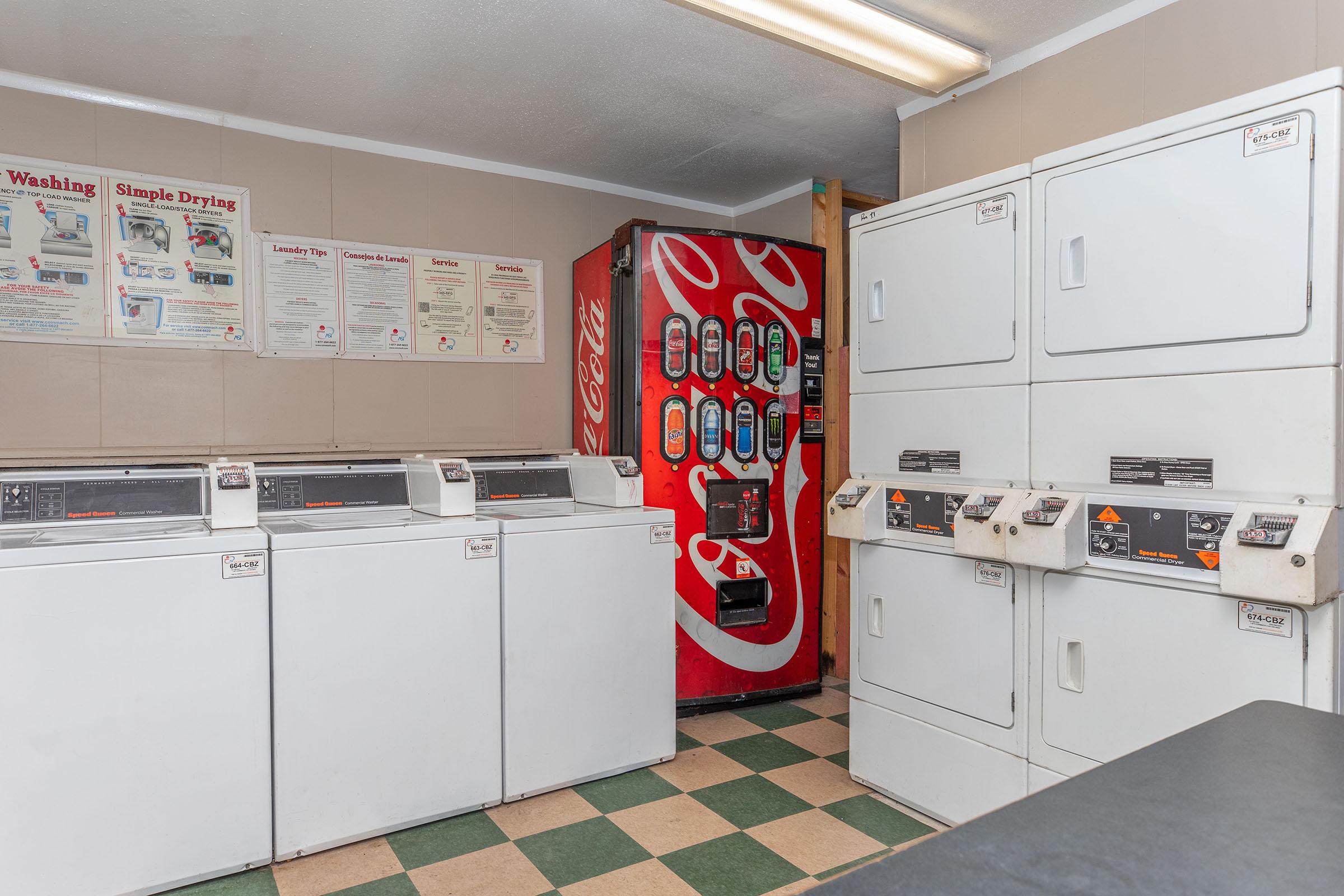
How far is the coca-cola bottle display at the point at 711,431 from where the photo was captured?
373cm

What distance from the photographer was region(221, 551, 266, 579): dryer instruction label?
2324 mm

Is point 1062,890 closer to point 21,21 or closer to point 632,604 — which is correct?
point 632,604

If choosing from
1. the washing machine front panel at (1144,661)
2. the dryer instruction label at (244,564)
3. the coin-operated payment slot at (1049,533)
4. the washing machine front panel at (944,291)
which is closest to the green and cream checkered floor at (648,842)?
the washing machine front panel at (1144,661)

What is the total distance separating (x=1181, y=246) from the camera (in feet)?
6.53

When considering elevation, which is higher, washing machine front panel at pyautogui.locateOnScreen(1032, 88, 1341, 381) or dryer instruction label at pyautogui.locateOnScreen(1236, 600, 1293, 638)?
washing machine front panel at pyautogui.locateOnScreen(1032, 88, 1341, 381)

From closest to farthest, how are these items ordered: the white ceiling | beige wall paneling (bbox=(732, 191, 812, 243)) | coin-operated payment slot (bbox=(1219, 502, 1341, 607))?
coin-operated payment slot (bbox=(1219, 502, 1341, 607))
the white ceiling
beige wall paneling (bbox=(732, 191, 812, 243))

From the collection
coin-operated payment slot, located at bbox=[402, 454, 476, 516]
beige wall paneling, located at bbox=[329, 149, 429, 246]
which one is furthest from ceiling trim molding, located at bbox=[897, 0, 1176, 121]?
coin-operated payment slot, located at bbox=[402, 454, 476, 516]

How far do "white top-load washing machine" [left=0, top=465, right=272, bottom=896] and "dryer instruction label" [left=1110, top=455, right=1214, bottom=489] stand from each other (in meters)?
2.47

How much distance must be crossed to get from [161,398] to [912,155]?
3354mm

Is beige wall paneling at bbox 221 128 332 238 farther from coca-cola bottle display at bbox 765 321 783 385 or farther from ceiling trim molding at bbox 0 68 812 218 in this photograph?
coca-cola bottle display at bbox 765 321 783 385

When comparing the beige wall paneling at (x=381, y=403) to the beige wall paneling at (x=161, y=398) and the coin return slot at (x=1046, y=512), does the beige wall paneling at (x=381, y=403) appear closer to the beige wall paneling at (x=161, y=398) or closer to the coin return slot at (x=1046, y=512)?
the beige wall paneling at (x=161, y=398)

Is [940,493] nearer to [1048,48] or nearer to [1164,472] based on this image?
[1164,472]

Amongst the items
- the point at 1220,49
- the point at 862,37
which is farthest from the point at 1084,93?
the point at 862,37

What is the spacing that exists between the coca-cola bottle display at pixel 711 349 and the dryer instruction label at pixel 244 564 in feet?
6.74
